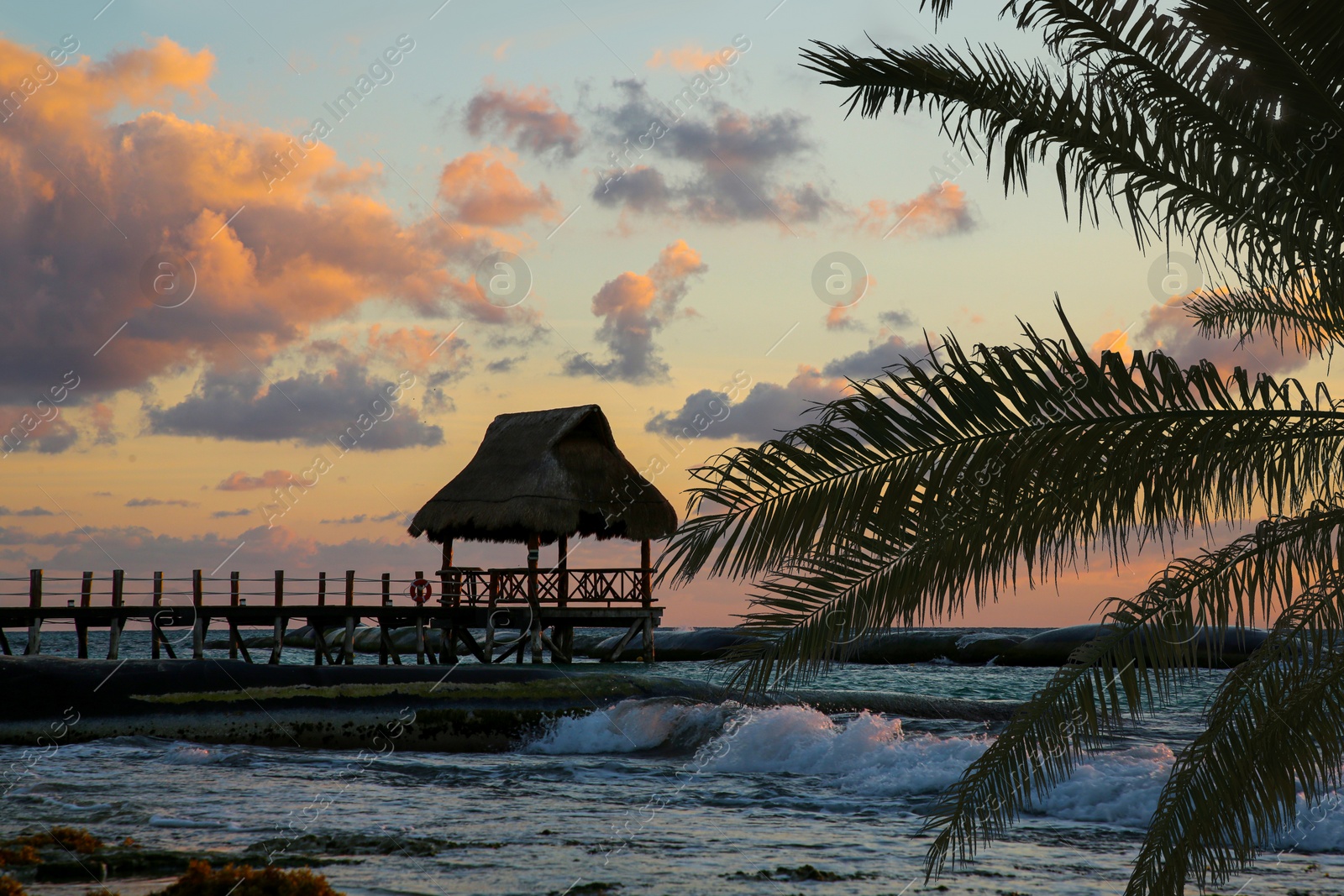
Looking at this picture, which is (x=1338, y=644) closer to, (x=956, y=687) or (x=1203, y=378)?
(x=1203, y=378)

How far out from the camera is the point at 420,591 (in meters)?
25.1

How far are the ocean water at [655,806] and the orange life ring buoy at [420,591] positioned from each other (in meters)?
9.53

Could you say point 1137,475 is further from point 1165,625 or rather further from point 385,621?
point 385,621

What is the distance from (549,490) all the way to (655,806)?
14.8 metres

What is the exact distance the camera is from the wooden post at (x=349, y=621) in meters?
23.8

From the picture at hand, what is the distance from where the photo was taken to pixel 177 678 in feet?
52.9

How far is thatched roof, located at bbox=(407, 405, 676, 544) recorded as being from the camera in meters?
25.3

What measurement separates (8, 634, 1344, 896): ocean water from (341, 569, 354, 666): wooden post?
893cm

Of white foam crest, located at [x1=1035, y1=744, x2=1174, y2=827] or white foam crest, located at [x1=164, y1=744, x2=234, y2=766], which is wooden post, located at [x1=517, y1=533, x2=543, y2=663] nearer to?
white foam crest, located at [x1=164, y1=744, x2=234, y2=766]

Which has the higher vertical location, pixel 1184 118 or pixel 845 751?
pixel 1184 118

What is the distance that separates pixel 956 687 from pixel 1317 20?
2613 centimetres

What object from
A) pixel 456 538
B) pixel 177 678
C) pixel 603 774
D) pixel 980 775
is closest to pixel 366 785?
pixel 603 774

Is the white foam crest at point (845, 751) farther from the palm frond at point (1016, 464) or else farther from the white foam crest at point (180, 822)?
the palm frond at point (1016, 464)

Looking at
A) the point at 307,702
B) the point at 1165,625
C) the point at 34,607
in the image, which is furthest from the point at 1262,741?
the point at 34,607
